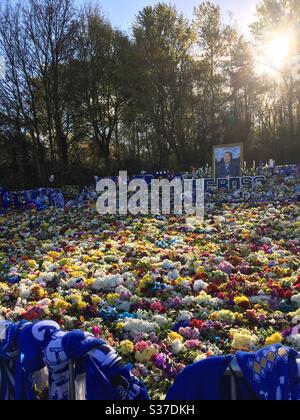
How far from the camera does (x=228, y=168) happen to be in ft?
81.5

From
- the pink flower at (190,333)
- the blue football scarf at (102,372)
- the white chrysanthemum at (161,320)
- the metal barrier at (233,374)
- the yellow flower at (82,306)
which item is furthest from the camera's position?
the yellow flower at (82,306)

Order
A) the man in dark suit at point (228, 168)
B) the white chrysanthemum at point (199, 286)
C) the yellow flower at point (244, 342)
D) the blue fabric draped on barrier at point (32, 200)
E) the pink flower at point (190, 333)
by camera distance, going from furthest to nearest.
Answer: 1. the man in dark suit at point (228, 168)
2. the blue fabric draped on barrier at point (32, 200)
3. the white chrysanthemum at point (199, 286)
4. the pink flower at point (190, 333)
5. the yellow flower at point (244, 342)

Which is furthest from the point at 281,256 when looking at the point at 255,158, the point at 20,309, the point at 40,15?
the point at 40,15

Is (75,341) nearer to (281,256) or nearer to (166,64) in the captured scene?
(281,256)

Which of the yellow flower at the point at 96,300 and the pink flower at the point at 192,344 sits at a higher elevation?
the yellow flower at the point at 96,300

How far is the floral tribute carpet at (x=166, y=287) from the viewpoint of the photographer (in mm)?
5910

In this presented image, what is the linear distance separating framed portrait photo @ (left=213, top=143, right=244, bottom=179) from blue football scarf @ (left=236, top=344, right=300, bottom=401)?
22.1 meters

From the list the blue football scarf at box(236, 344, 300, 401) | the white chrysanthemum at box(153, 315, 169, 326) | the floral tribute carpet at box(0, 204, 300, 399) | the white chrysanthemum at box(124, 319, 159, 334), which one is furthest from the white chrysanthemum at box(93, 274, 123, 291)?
the blue football scarf at box(236, 344, 300, 401)

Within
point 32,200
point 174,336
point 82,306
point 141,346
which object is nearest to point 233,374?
point 141,346

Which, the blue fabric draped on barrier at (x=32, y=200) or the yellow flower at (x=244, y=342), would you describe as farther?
the blue fabric draped on barrier at (x=32, y=200)

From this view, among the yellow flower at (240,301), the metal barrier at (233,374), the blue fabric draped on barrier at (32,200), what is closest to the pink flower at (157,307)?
the yellow flower at (240,301)

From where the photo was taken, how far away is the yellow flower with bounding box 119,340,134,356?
576 cm

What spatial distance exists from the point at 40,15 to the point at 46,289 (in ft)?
93.6

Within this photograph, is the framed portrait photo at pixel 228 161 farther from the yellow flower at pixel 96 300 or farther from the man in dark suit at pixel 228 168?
the yellow flower at pixel 96 300
